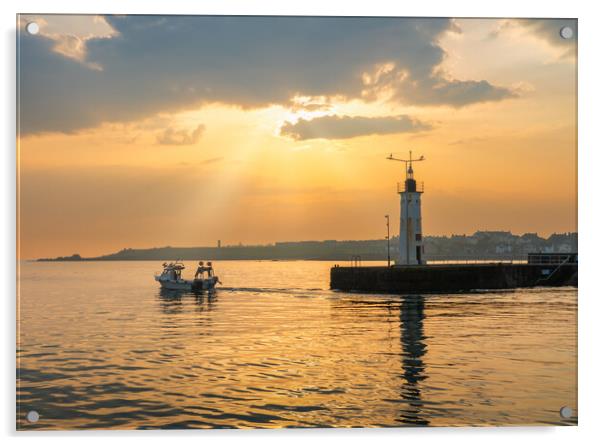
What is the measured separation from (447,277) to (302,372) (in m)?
36.1

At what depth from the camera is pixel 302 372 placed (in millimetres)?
16672

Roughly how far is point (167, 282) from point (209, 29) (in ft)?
173

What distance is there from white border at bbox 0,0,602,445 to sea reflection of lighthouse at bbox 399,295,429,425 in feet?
2.27

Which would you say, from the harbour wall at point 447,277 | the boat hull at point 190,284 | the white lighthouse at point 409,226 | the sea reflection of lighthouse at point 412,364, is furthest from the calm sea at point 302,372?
the boat hull at point 190,284

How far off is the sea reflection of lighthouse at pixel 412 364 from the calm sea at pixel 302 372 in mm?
45

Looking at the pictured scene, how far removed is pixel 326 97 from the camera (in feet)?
50.9

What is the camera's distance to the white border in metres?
11.7

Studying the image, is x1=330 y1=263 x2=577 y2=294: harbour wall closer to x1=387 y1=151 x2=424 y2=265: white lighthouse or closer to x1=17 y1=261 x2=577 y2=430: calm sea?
x1=387 y1=151 x2=424 y2=265: white lighthouse

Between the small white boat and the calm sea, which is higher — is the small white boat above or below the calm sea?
below

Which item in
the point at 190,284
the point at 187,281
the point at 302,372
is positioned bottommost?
the point at 190,284

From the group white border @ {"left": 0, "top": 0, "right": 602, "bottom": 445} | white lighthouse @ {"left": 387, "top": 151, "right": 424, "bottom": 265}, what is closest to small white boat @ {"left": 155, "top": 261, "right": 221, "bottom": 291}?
white lighthouse @ {"left": 387, "top": 151, "right": 424, "bottom": 265}
